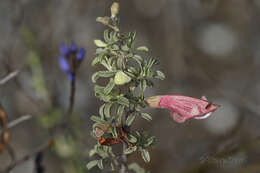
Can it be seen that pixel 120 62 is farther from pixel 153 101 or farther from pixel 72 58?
pixel 72 58

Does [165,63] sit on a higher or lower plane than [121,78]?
lower

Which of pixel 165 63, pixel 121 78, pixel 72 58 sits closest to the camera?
pixel 121 78

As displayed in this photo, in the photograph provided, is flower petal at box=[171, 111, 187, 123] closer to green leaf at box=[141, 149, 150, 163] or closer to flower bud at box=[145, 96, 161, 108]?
flower bud at box=[145, 96, 161, 108]

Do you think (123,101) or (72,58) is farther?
(72,58)

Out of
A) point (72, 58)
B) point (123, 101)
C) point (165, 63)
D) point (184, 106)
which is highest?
point (123, 101)

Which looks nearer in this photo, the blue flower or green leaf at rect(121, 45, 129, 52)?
→ green leaf at rect(121, 45, 129, 52)

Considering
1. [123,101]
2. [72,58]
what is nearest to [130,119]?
[123,101]

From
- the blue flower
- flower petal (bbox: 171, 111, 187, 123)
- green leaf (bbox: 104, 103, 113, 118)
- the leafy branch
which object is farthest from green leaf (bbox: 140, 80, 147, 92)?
the blue flower

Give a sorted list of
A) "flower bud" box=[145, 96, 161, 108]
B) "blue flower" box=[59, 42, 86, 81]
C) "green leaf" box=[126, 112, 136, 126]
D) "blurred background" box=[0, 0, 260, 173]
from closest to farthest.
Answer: "green leaf" box=[126, 112, 136, 126] → "flower bud" box=[145, 96, 161, 108] → "blue flower" box=[59, 42, 86, 81] → "blurred background" box=[0, 0, 260, 173]
